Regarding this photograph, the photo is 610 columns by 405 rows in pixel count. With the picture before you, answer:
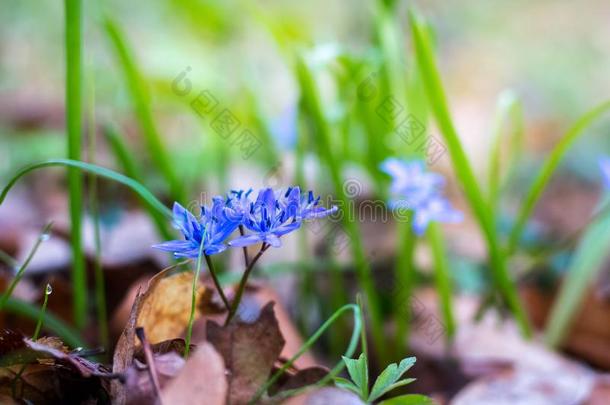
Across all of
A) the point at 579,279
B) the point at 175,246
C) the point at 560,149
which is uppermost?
the point at 560,149

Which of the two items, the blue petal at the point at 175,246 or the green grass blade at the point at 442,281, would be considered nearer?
the blue petal at the point at 175,246

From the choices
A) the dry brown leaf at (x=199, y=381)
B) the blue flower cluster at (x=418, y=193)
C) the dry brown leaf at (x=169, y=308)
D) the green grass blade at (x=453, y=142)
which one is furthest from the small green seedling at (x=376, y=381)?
the green grass blade at (x=453, y=142)

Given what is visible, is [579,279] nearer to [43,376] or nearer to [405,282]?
[405,282]

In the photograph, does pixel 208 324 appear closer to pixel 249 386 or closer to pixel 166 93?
pixel 249 386

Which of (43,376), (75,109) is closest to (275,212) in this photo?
(43,376)

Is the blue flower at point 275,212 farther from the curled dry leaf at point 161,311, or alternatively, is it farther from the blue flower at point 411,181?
the blue flower at point 411,181

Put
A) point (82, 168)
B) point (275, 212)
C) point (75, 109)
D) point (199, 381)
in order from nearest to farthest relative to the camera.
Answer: point (199, 381), point (275, 212), point (82, 168), point (75, 109)

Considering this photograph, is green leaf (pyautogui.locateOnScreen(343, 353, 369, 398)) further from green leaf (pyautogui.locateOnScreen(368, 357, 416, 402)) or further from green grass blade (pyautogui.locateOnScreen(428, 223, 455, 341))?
green grass blade (pyautogui.locateOnScreen(428, 223, 455, 341))
